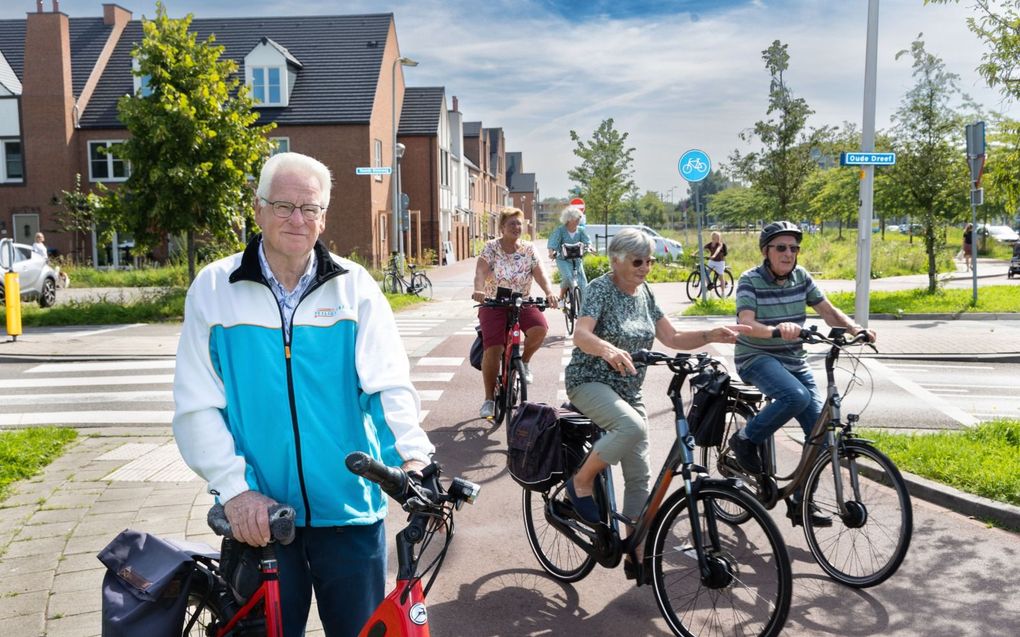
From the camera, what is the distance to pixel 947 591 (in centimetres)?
423

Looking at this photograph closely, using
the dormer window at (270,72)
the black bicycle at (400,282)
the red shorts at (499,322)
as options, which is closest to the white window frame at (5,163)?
the dormer window at (270,72)

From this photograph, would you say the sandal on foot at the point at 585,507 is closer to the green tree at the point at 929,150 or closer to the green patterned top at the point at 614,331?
the green patterned top at the point at 614,331

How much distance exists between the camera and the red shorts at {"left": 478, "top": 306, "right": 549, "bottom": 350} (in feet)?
24.9

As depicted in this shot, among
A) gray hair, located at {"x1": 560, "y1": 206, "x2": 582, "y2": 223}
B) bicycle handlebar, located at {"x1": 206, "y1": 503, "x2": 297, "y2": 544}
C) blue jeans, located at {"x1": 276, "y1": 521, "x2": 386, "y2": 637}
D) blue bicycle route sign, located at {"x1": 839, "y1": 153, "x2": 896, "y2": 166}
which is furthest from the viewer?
gray hair, located at {"x1": 560, "y1": 206, "x2": 582, "y2": 223}

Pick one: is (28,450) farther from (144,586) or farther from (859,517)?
(859,517)

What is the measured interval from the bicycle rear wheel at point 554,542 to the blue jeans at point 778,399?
3.78ft

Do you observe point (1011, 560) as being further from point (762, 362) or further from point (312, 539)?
point (312, 539)


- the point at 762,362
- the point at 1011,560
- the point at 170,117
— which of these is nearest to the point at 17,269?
the point at 170,117

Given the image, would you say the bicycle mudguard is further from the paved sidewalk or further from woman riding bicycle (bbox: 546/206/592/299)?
woman riding bicycle (bbox: 546/206/592/299)

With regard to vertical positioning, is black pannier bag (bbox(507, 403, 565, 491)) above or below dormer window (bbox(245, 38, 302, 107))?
below

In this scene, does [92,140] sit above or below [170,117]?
above

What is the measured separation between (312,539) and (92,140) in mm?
36822

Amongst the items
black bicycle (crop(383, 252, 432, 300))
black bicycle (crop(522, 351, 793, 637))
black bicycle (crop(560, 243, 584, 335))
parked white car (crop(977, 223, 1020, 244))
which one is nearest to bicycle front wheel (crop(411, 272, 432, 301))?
black bicycle (crop(383, 252, 432, 300))

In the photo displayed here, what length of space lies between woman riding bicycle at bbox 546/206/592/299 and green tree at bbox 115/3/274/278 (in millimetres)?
7766
